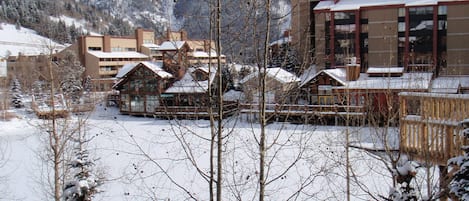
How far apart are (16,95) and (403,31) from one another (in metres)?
28.4

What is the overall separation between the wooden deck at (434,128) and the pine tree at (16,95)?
106 feet

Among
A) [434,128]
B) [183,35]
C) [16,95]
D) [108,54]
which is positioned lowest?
[434,128]

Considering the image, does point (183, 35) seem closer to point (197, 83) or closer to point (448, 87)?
point (197, 83)

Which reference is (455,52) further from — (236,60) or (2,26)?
(2,26)

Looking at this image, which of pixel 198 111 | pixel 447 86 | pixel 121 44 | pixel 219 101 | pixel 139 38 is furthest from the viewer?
pixel 139 38

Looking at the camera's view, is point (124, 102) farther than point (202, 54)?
Yes

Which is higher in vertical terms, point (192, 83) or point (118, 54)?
point (118, 54)

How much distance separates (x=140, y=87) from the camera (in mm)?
30109

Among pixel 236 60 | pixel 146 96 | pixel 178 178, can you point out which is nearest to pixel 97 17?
pixel 146 96

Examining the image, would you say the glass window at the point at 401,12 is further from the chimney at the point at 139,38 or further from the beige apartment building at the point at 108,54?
the chimney at the point at 139,38

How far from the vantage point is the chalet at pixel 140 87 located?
2953cm

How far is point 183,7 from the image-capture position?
4.02 meters

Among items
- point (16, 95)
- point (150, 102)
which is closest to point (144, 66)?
point (150, 102)

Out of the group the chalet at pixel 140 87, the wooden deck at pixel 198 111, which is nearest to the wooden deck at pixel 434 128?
the wooden deck at pixel 198 111
